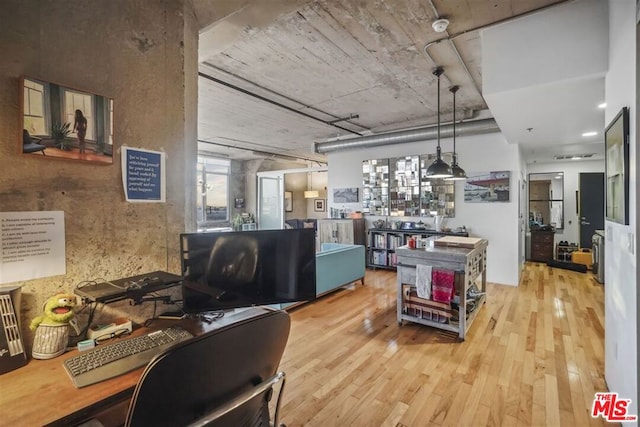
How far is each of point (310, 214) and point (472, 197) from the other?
23.6ft

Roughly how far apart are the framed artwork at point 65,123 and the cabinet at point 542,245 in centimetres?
827

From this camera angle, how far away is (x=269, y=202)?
1066cm

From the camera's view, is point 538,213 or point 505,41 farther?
point 538,213

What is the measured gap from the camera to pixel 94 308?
149 centimetres

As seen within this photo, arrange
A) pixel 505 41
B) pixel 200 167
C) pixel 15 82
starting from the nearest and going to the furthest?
pixel 15 82 → pixel 505 41 → pixel 200 167

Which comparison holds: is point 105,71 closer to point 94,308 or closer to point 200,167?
point 94,308

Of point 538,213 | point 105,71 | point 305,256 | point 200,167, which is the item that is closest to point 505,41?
point 305,256

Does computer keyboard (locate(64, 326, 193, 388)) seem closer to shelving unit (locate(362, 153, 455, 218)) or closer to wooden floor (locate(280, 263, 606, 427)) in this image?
wooden floor (locate(280, 263, 606, 427))

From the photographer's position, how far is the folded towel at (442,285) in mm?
3111

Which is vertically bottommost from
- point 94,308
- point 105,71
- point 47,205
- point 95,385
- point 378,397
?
point 378,397

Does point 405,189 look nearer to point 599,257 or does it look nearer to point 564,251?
point 599,257

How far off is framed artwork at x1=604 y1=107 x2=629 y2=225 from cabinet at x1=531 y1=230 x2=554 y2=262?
18.3 feet

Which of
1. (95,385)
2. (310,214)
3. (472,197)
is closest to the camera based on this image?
(95,385)

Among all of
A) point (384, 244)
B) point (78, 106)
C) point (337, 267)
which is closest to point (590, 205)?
point (384, 244)
